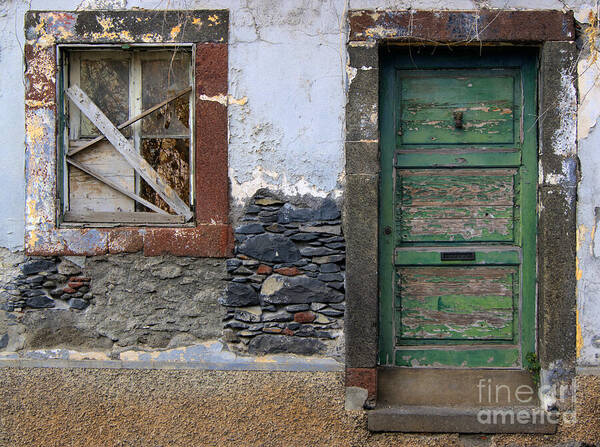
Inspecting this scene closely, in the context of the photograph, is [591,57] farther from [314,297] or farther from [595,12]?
[314,297]

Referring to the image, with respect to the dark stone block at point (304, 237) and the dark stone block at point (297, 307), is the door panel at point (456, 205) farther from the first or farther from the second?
the dark stone block at point (297, 307)

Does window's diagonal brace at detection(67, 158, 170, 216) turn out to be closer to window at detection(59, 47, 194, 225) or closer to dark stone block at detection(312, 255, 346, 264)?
window at detection(59, 47, 194, 225)

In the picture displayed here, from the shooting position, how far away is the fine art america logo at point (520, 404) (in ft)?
10.9

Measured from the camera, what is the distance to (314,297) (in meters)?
3.38

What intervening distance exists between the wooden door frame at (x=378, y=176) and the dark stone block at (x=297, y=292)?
5.1 inches

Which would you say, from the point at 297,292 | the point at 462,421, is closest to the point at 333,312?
the point at 297,292

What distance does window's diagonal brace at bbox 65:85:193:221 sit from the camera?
352cm

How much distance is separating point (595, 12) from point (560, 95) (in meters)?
0.56

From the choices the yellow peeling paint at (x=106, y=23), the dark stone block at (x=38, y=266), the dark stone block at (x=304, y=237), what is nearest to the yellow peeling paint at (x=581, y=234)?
the dark stone block at (x=304, y=237)

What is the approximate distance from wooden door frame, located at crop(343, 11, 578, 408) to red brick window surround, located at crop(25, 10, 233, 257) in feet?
2.70

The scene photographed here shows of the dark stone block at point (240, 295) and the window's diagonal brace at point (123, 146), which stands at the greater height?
the window's diagonal brace at point (123, 146)

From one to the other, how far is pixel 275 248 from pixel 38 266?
1538mm

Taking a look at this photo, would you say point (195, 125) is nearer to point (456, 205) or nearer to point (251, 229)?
point (251, 229)

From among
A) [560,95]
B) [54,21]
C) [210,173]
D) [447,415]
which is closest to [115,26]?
[54,21]
